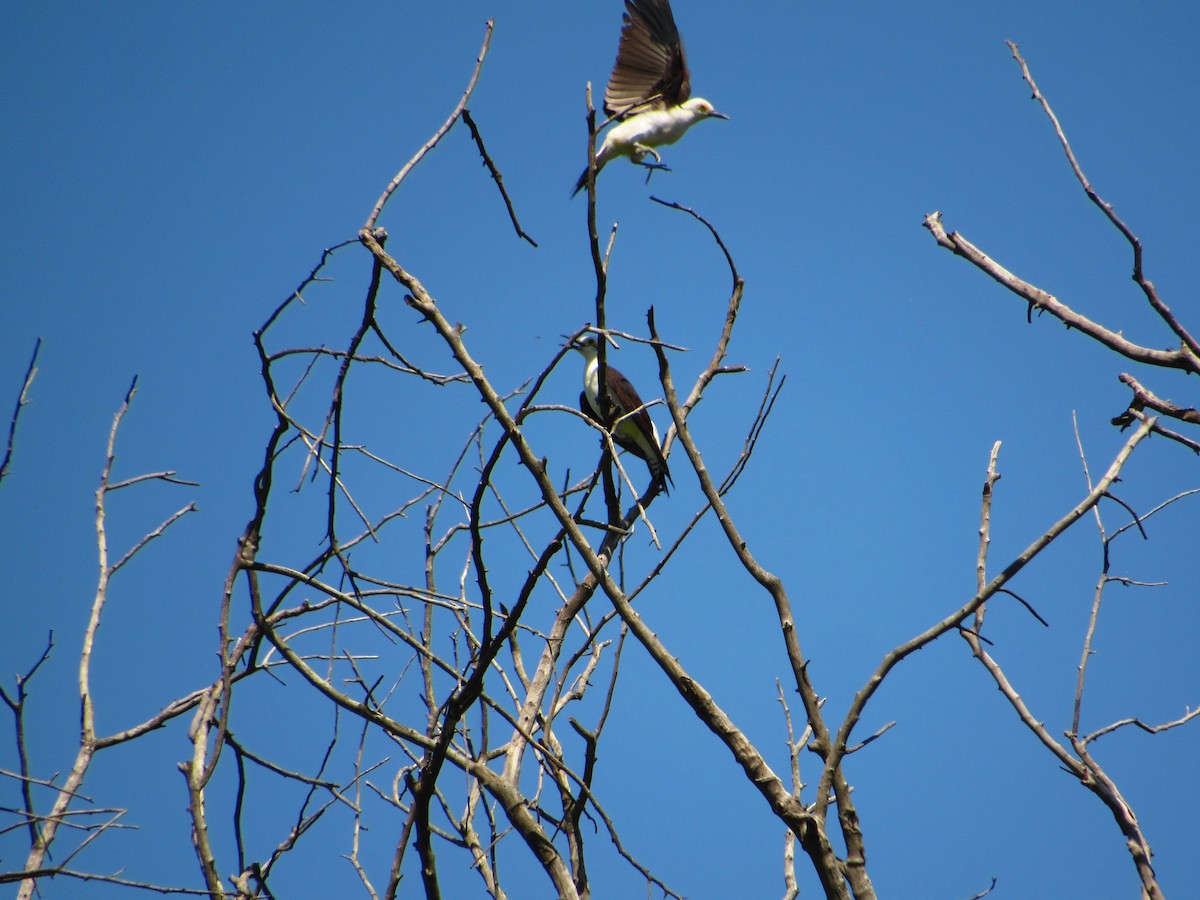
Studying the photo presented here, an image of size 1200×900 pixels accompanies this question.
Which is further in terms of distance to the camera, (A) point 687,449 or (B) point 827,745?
(A) point 687,449

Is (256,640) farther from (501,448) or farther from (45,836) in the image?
(45,836)

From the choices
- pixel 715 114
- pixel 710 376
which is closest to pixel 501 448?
pixel 710 376

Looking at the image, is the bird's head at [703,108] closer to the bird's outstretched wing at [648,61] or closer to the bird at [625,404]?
the bird's outstretched wing at [648,61]

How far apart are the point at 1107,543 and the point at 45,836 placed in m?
2.74

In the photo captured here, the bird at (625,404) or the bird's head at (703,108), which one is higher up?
the bird's head at (703,108)

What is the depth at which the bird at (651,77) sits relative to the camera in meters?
5.45

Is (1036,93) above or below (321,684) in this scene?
above

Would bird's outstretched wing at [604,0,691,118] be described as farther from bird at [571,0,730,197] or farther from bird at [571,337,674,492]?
bird at [571,337,674,492]

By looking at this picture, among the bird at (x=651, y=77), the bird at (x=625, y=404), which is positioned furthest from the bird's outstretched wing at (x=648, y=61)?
the bird at (x=625, y=404)

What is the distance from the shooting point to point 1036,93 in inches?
84.1

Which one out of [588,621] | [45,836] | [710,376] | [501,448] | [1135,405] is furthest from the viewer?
[588,621]

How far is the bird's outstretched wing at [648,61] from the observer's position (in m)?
5.50

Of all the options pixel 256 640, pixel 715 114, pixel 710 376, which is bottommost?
pixel 256 640

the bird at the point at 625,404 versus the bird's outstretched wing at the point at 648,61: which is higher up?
the bird's outstretched wing at the point at 648,61
